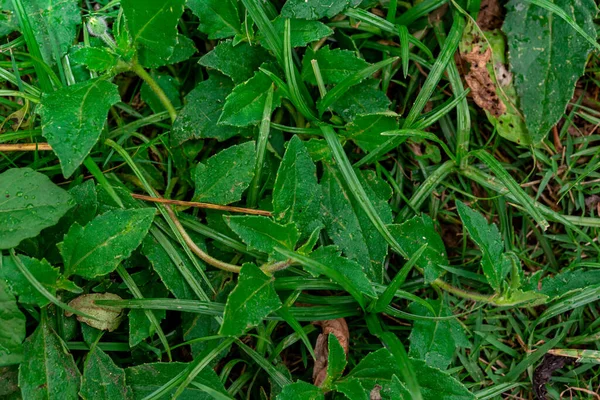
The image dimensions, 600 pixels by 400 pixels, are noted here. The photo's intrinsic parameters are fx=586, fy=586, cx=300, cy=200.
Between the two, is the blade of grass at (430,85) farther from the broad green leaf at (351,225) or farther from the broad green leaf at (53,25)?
the broad green leaf at (53,25)

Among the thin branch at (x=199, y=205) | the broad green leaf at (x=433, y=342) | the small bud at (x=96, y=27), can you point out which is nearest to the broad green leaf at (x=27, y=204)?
the thin branch at (x=199, y=205)

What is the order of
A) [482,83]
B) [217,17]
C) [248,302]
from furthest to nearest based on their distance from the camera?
1. [482,83]
2. [217,17]
3. [248,302]

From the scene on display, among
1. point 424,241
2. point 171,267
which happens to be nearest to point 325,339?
point 424,241

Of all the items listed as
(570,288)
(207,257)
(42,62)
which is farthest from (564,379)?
(42,62)

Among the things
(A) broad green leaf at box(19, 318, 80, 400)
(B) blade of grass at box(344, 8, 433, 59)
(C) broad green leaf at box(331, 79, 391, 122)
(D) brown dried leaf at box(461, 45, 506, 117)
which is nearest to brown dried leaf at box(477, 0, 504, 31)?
(D) brown dried leaf at box(461, 45, 506, 117)

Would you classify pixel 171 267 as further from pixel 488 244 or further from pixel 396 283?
pixel 488 244
